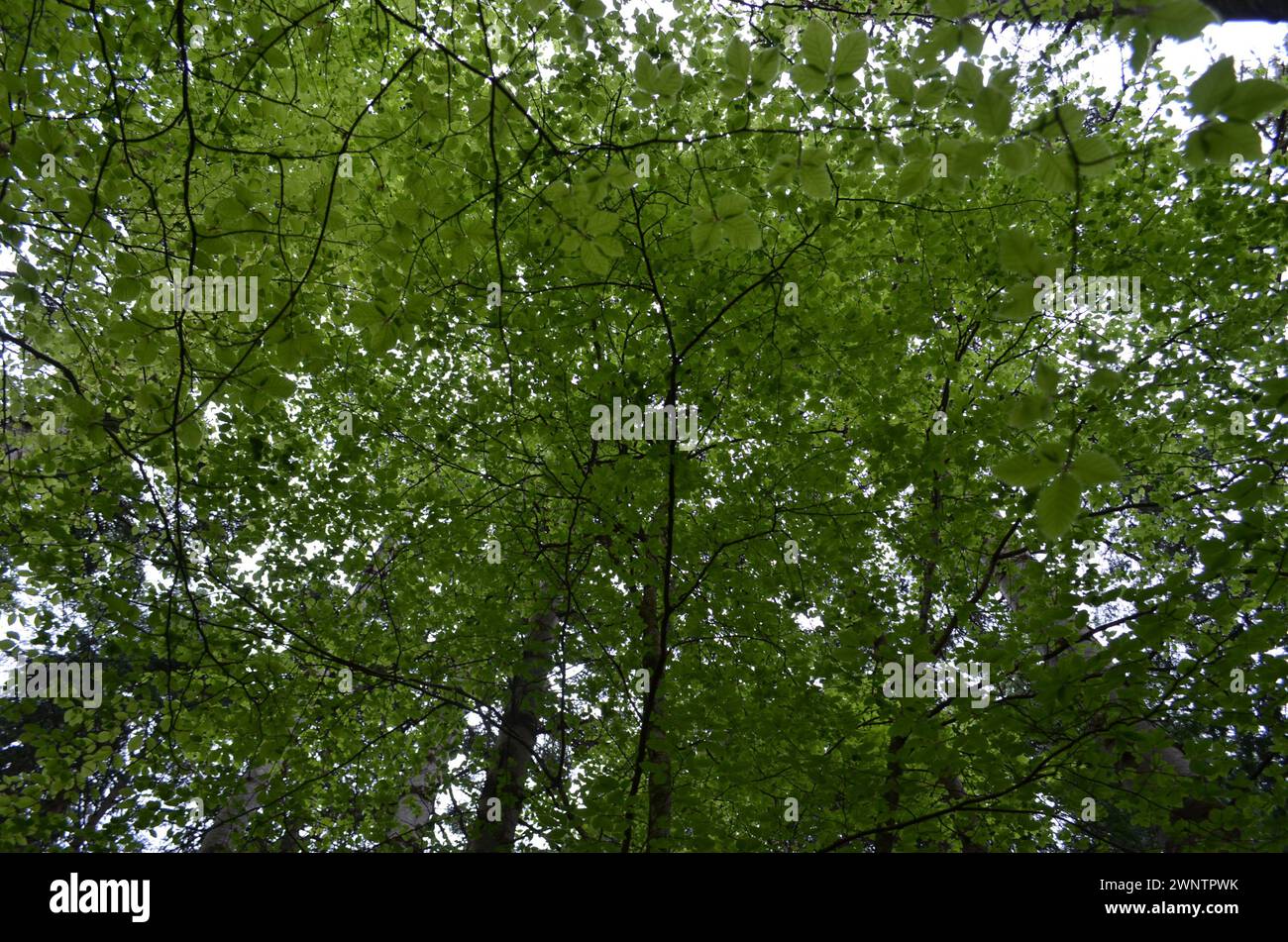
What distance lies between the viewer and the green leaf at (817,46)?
1574 millimetres

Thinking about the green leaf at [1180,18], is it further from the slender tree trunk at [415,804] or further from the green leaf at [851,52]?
the slender tree trunk at [415,804]

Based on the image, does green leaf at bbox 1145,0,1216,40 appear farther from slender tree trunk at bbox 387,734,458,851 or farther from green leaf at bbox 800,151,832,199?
slender tree trunk at bbox 387,734,458,851

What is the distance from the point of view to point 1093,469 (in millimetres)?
1202

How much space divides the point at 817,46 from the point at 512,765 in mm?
5976

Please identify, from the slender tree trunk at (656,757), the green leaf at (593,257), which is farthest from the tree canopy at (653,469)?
the green leaf at (593,257)

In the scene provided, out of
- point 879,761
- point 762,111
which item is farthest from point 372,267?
point 879,761

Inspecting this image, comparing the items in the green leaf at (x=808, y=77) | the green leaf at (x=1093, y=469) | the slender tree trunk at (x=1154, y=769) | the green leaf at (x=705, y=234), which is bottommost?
the slender tree trunk at (x=1154, y=769)

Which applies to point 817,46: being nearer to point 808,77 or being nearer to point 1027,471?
point 808,77

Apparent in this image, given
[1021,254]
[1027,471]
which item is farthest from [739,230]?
[1027,471]

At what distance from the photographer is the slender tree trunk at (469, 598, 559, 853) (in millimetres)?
5316

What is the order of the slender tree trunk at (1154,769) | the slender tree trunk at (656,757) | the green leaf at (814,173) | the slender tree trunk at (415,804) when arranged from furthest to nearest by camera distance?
the slender tree trunk at (415,804), the slender tree trunk at (656,757), the slender tree trunk at (1154,769), the green leaf at (814,173)

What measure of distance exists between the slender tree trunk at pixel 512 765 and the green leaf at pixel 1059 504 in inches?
156
